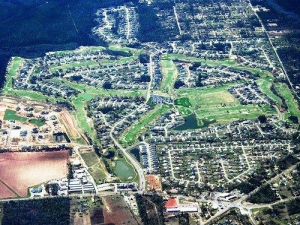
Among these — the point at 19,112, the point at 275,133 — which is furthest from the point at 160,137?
the point at 19,112

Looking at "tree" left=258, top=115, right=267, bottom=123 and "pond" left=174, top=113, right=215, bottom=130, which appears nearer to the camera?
"pond" left=174, top=113, right=215, bottom=130

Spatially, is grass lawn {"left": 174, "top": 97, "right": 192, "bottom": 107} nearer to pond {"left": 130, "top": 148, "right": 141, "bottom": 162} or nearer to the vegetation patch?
pond {"left": 130, "top": 148, "right": 141, "bottom": 162}

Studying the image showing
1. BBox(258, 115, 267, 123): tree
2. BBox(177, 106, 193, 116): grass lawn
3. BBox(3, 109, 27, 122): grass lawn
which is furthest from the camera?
BBox(177, 106, 193, 116): grass lawn

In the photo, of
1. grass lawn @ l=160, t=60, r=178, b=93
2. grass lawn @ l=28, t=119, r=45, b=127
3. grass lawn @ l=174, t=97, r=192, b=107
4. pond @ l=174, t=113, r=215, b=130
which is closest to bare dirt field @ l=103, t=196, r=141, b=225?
pond @ l=174, t=113, r=215, b=130

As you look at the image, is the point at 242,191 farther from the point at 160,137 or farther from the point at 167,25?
the point at 167,25

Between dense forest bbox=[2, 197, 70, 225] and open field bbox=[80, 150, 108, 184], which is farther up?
dense forest bbox=[2, 197, 70, 225]

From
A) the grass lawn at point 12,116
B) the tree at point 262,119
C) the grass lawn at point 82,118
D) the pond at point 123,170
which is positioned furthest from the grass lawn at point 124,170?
the tree at point 262,119

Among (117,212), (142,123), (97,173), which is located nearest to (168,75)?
(142,123)

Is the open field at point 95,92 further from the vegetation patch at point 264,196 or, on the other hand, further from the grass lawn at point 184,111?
→ the vegetation patch at point 264,196
